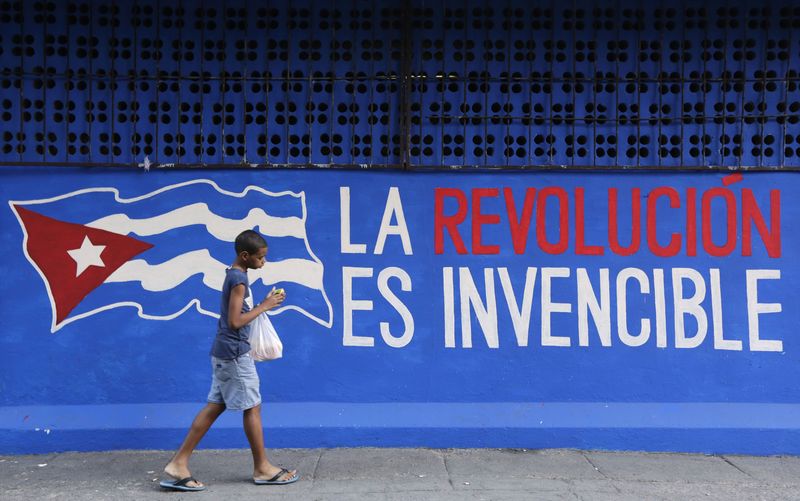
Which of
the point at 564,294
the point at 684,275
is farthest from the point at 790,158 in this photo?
the point at 564,294

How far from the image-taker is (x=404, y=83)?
537cm

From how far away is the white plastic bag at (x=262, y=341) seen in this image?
14.0ft

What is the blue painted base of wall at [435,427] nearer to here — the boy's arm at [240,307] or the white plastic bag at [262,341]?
the white plastic bag at [262,341]

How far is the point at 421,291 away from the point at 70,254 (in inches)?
100

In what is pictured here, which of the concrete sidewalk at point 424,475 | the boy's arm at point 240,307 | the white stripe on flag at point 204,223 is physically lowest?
the concrete sidewalk at point 424,475

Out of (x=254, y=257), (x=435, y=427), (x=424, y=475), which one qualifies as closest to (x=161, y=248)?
(x=254, y=257)

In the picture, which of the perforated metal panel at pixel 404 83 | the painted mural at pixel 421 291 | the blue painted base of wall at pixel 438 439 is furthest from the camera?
the perforated metal panel at pixel 404 83

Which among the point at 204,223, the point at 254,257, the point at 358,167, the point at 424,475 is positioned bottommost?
the point at 424,475

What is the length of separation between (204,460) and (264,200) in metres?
1.85

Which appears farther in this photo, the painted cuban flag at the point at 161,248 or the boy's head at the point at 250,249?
the painted cuban flag at the point at 161,248

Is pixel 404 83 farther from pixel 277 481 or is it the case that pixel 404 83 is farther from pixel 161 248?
pixel 277 481

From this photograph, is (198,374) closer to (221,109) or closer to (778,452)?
(221,109)

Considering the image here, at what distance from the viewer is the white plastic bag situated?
4.26 metres

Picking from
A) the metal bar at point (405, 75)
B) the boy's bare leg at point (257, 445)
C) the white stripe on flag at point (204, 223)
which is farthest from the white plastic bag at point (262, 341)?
the metal bar at point (405, 75)
